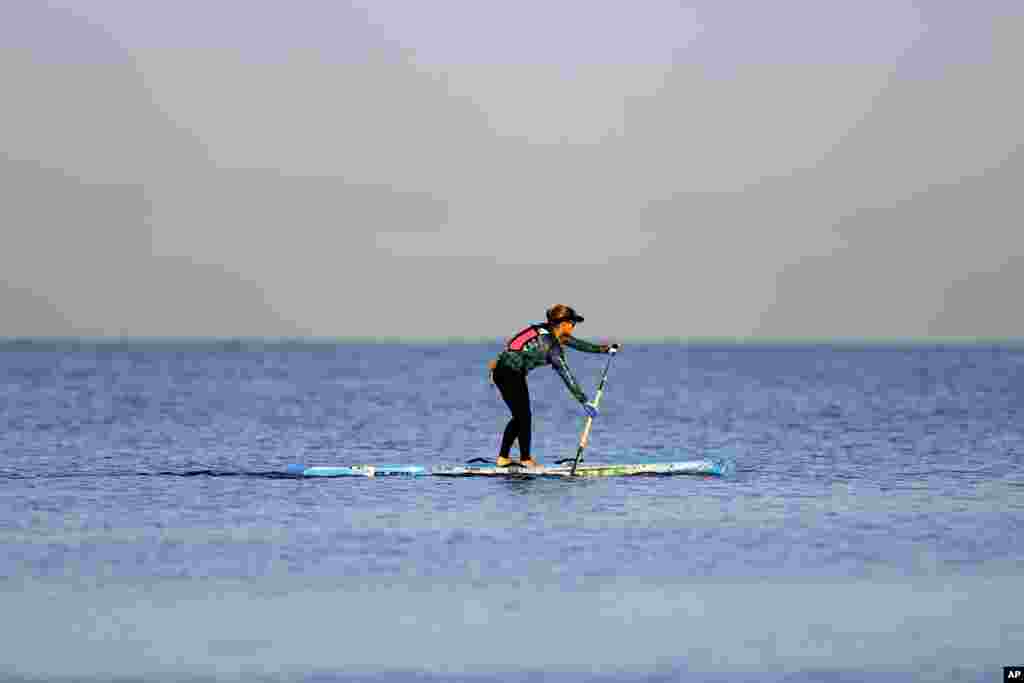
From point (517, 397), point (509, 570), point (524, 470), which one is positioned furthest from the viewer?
point (524, 470)

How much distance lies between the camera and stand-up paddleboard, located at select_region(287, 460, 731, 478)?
24734 mm

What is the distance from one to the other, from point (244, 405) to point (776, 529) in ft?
156

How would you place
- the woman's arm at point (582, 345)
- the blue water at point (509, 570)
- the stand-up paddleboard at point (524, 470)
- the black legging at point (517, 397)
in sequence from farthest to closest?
the stand-up paddleboard at point (524, 470)
the black legging at point (517, 397)
the woman's arm at point (582, 345)
the blue water at point (509, 570)

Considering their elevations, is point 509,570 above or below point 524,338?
below

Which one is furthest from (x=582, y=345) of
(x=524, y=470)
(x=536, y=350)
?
(x=524, y=470)

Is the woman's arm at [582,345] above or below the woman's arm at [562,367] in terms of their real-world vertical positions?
above

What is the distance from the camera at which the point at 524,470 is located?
24.7 meters

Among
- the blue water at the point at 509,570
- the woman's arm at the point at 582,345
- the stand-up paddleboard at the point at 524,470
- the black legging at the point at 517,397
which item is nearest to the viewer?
the blue water at the point at 509,570

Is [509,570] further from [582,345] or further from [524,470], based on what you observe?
[524,470]

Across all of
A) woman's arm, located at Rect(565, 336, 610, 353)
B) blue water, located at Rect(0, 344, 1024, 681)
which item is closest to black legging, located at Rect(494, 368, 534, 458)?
woman's arm, located at Rect(565, 336, 610, 353)

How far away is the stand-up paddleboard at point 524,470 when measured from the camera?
24734mm

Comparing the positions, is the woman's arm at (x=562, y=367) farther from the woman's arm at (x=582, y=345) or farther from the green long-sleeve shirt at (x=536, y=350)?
the woman's arm at (x=582, y=345)

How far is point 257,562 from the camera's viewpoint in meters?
16.2

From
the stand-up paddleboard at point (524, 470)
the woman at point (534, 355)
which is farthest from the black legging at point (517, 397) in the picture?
the stand-up paddleboard at point (524, 470)
